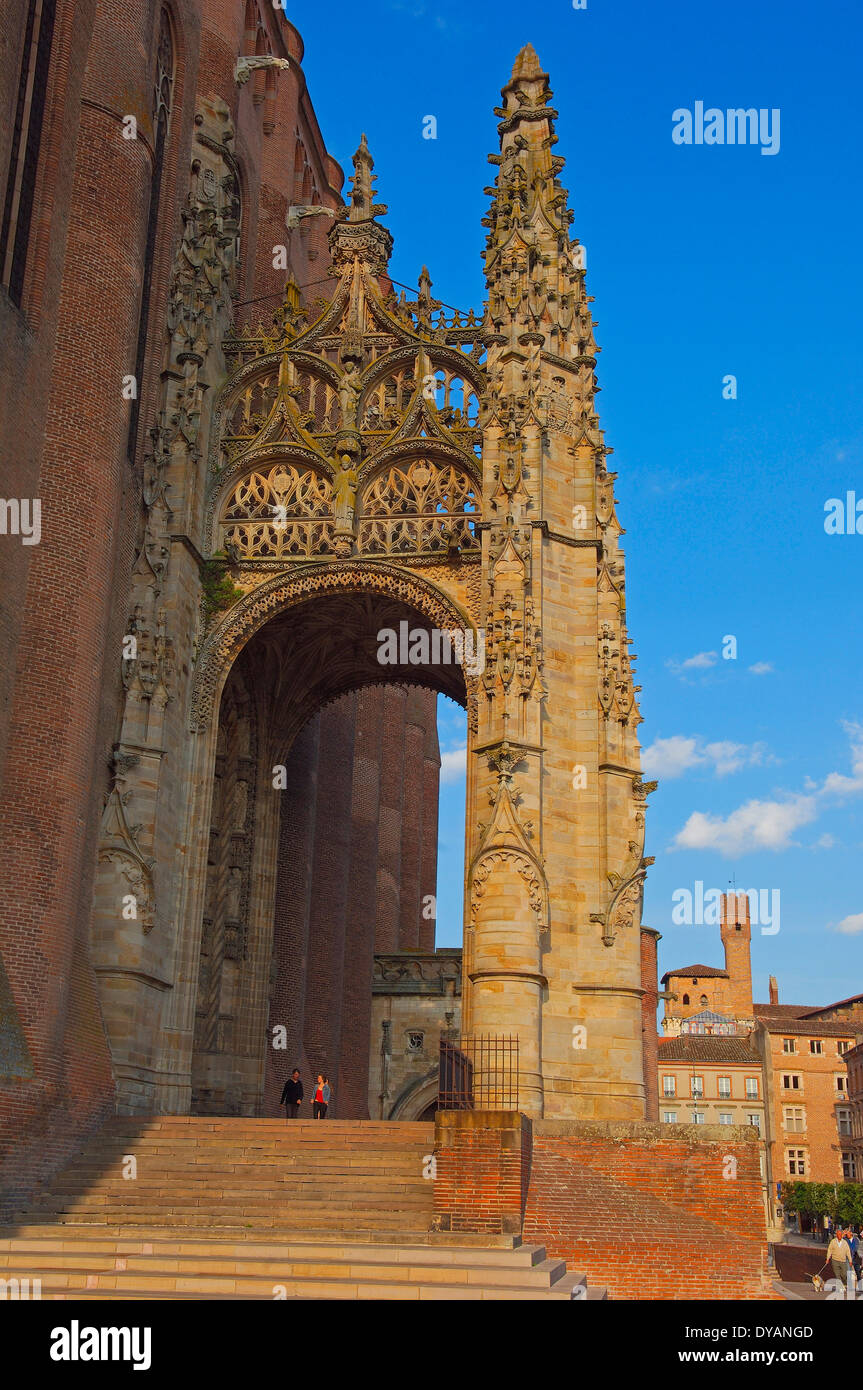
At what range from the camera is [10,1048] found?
16094mm

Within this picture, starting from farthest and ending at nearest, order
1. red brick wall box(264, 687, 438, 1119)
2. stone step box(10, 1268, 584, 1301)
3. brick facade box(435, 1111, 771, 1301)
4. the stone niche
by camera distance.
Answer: the stone niche, red brick wall box(264, 687, 438, 1119), brick facade box(435, 1111, 771, 1301), stone step box(10, 1268, 584, 1301)

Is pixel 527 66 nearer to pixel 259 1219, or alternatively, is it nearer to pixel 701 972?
pixel 259 1219

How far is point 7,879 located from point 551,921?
25.8ft

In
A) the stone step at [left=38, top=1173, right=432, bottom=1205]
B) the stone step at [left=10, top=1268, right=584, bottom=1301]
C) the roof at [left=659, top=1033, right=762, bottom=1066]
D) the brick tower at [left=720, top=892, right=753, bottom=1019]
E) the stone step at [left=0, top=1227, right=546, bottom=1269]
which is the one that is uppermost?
the brick tower at [left=720, top=892, right=753, bottom=1019]

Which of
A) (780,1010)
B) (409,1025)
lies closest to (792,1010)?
(780,1010)

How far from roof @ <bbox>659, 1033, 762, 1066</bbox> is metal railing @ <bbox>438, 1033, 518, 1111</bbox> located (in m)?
69.7

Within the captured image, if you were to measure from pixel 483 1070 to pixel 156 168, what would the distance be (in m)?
16.2

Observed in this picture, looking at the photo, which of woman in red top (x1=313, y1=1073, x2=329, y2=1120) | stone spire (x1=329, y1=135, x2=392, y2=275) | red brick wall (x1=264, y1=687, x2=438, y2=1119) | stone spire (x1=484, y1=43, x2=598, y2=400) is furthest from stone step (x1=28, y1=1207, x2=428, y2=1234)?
stone spire (x1=329, y1=135, x2=392, y2=275)

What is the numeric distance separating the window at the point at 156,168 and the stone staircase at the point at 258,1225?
35.6ft

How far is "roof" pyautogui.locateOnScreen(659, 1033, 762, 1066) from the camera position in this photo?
86.8 meters

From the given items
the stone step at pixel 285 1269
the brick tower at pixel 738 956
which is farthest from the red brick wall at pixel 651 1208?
the brick tower at pixel 738 956

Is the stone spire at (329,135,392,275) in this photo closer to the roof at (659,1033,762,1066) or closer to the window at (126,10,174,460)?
the window at (126,10,174,460)

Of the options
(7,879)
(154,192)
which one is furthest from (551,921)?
(154,192)
